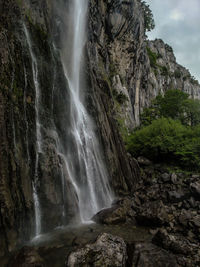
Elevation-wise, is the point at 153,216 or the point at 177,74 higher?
the point at 177,74

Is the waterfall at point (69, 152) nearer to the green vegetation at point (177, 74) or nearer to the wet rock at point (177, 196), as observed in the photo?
the wet rock at point (177, 196)

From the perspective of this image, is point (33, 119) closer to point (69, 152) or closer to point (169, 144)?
point (69, 152)

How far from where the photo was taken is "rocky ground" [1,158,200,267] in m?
5.45

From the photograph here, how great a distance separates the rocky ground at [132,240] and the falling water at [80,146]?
160 centimetres

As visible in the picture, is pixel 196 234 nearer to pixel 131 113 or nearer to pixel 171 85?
pixel 131 113

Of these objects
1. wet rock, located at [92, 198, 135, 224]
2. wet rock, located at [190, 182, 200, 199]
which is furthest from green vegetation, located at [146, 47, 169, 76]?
wet rock, located at [92, 198, 135, 224]

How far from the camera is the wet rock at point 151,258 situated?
17.9ft

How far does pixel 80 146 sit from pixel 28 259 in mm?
8046

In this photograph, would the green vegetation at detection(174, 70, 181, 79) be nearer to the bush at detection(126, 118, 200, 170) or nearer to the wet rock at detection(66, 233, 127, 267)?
the bush at detection(126, 118, 200, 170)

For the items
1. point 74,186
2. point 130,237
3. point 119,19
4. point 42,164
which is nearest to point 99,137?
point 74,186

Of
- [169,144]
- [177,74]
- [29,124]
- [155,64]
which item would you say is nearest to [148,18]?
[155,64]

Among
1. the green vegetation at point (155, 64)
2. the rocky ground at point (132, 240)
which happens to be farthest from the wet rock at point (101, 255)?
the green vegetation at point (155, 64)

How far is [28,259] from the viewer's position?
6.00 metres

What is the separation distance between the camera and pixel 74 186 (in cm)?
1123
